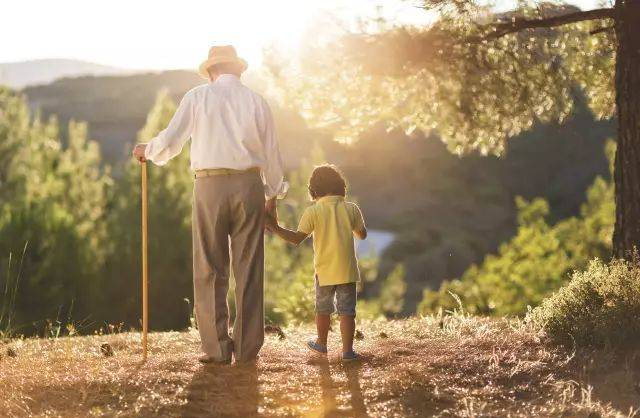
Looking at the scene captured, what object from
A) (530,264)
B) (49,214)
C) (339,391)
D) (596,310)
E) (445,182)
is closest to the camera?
(339,391)

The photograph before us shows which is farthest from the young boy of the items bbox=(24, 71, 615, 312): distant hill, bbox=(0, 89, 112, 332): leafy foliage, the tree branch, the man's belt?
bbox=(24, 71, 615, 312): distant hill

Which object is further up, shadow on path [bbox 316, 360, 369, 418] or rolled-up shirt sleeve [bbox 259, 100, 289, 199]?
rolled-up shirt sleeve [bbox 259, 100, 289, 199]

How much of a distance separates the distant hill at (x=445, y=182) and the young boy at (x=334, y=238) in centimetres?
5749

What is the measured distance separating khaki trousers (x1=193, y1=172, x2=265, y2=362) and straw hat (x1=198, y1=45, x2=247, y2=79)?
740 mm

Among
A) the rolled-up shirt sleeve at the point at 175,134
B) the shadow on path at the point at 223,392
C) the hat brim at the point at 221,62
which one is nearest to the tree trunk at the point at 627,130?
the hat brim at the point at 221,62

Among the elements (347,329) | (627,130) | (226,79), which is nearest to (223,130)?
(226,79)

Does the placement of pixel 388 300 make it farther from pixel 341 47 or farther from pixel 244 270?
pixel 244 270

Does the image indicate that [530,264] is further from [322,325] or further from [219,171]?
[219,171]

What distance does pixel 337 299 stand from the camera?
6047 millimetres

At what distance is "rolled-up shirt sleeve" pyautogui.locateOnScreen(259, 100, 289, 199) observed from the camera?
5.74m

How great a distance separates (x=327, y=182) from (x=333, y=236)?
366 millimetres

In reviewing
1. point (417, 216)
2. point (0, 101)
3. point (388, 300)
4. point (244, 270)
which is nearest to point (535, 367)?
point (244, 270)

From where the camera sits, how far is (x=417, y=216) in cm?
8838

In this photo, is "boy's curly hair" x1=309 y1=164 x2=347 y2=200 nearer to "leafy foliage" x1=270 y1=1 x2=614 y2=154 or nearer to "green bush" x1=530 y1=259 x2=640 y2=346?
"green bush" x1=530 y1=259 x2=640 y2=346
